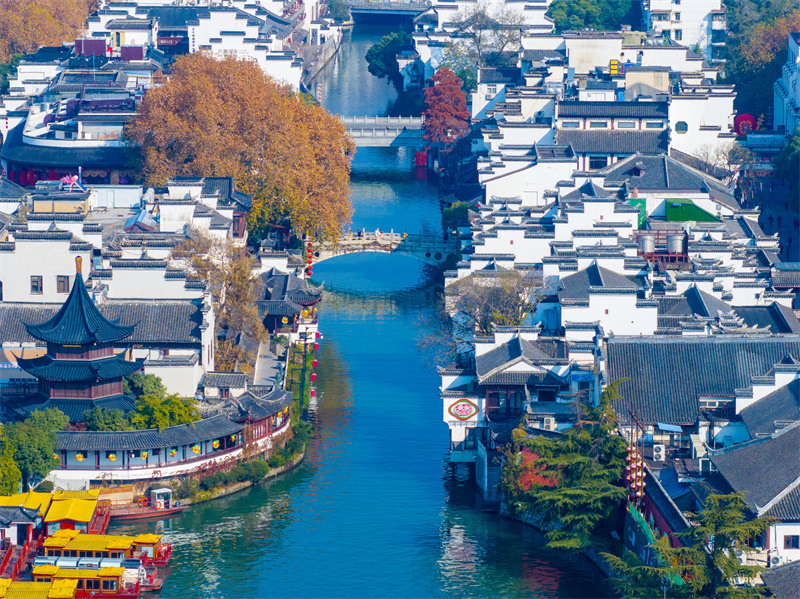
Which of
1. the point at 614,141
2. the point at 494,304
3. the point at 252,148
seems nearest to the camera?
the point at 494,304

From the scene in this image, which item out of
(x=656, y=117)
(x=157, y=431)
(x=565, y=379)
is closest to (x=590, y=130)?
(x=656, y=117)

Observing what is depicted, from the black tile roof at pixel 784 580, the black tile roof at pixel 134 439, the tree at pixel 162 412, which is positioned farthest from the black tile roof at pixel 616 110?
the black tile roof at pixel 784 580

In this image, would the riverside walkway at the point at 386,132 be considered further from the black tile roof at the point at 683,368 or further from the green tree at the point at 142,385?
the black tile roof at the point at 683,368

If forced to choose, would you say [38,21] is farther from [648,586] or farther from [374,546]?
[648,586]

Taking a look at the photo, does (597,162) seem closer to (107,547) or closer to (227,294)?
(227,294)

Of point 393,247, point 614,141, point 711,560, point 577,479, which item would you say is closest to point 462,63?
point 614,141

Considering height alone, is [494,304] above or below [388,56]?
below

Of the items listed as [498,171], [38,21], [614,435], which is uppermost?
[38,21]
